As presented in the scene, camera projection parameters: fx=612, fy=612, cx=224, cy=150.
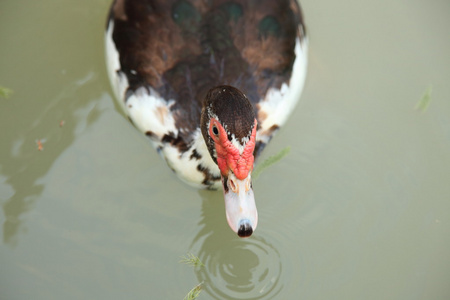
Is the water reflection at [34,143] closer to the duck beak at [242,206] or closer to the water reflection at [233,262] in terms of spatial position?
the water reflection at [233,262]

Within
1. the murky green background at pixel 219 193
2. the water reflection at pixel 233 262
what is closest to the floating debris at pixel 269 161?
the murky green background at pixel 219 193

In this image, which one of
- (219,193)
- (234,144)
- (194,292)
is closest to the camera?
(234,144)

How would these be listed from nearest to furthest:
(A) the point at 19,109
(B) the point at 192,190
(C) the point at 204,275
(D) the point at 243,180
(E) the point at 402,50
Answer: (D) the point at 243,180
(C) the point at 204,275
(B) the point at 192,190
(A) the point at 19,109
(E) the point at 402,50

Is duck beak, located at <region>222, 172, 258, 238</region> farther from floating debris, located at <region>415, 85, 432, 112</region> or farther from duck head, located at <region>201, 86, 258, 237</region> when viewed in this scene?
floating debris, located at <region>415, 85, 432, 112</region>

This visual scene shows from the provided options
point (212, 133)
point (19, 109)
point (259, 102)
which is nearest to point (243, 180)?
Result: point (212, 133)

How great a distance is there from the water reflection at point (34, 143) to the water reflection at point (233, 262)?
42.3 inches

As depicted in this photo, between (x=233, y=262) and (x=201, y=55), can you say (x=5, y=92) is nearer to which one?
(x=201, y=55)

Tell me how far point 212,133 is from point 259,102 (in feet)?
1.94

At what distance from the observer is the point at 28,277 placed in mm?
3689

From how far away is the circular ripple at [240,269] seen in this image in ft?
11.8

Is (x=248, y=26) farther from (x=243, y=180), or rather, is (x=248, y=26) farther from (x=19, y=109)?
(x=19, y=109)

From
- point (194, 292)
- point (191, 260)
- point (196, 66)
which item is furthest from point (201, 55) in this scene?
point (194, 292)

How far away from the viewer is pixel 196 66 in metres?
3.68

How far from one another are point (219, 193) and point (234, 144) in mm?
891
